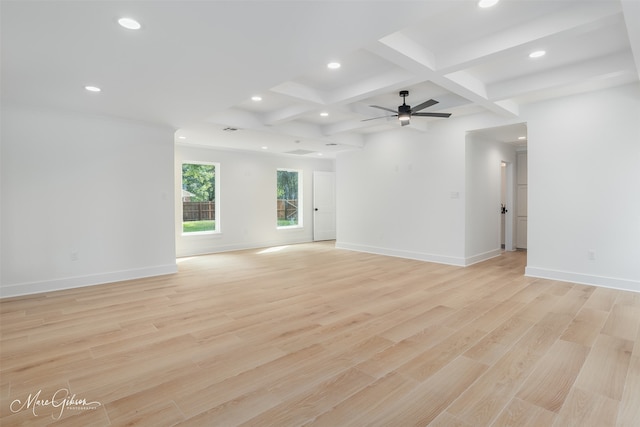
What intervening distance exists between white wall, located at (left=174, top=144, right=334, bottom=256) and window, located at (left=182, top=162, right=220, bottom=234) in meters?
0.16

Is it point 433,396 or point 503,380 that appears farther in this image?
point 503,380

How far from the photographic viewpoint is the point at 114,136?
15.8ft

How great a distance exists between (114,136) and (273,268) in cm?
325

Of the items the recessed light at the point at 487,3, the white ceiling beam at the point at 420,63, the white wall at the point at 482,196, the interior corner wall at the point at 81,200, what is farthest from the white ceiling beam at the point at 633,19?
the interior corner wall at the point at 81,200

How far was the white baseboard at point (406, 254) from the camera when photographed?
5.91 m

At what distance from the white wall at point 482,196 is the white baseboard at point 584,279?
111 cm

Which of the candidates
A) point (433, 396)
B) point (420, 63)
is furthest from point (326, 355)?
point (420, 63)

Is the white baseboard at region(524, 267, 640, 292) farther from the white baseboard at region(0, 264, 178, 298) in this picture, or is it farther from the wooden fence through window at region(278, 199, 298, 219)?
the wooden fence through window at region(278, 199, 298, 219)

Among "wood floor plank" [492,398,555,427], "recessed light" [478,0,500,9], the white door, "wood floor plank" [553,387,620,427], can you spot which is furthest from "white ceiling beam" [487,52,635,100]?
the white door

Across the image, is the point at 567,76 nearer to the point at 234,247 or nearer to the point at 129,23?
the point at 129,23

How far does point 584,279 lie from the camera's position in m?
4.55

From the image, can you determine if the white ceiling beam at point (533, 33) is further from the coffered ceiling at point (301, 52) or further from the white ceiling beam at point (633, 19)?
the white ceiling beam at point (633, 19)

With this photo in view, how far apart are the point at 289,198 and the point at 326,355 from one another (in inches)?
284

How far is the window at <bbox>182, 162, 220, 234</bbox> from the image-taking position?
7551 mm
